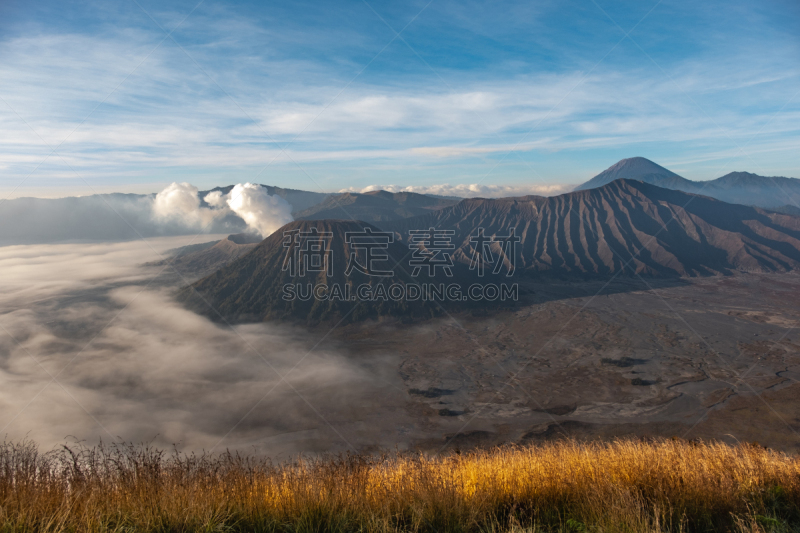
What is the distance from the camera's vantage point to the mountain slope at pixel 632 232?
5831 cm

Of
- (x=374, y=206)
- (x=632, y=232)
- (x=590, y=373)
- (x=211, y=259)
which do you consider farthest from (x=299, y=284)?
(x=374, y=206)

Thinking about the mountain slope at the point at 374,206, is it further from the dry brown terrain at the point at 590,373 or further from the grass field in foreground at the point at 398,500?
the grass field in foreground at the point at 398,500

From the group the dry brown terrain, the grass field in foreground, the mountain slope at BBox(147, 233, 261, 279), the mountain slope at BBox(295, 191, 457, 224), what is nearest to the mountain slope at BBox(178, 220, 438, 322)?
the dry brown terrain

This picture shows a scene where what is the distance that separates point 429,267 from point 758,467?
4384cm

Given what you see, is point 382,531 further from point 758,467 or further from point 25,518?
point 758,467

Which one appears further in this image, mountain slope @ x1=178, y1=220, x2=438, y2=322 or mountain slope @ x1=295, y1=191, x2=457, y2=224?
mountain slope @ x1=295, y1=191, x2=457, y2=224

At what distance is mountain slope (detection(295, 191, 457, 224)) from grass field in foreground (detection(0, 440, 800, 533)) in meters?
117

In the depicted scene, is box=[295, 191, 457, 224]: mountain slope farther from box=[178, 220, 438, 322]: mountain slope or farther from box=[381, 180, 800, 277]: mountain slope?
box=[178, 220, 438, 322]: mountain slope

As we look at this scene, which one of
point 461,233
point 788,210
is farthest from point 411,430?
point 788,210

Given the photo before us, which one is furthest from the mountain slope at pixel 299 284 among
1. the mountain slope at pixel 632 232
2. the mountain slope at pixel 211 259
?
the mountain slope at pixel 632 232

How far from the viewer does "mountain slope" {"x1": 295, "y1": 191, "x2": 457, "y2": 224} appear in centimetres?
12650

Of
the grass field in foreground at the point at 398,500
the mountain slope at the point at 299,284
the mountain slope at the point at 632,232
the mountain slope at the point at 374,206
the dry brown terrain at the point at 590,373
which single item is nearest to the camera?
the grass field in foreground at the point at 398,500

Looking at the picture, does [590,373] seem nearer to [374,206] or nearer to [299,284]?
[299,284]

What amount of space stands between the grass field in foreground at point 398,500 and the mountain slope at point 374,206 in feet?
383
